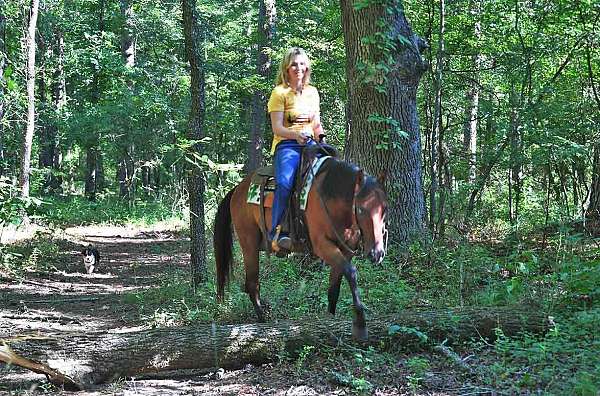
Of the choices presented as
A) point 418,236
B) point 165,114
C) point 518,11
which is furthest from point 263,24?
point 418,236

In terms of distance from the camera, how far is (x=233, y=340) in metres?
6.04

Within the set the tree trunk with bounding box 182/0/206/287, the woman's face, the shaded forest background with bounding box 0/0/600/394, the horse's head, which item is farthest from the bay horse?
the tree trunk with bounding box 182/0/206/287

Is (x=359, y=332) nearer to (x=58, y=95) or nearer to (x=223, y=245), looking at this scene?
(x=223, y=245)

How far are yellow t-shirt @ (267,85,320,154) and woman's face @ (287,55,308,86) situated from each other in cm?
12

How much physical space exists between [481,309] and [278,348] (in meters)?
2.15

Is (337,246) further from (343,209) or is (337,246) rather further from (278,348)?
(278,348)

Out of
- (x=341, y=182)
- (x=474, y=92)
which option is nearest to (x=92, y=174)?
(x=474, y=92)

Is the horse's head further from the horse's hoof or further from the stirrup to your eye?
the stirrup

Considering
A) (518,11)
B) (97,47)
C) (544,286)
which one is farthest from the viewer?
(97,47)

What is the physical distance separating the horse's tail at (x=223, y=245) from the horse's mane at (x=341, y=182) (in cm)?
197

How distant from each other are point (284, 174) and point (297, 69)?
1.15 m

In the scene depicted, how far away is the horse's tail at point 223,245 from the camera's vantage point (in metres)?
7.84

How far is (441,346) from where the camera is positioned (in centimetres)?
569

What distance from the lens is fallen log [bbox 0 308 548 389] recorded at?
583cm
